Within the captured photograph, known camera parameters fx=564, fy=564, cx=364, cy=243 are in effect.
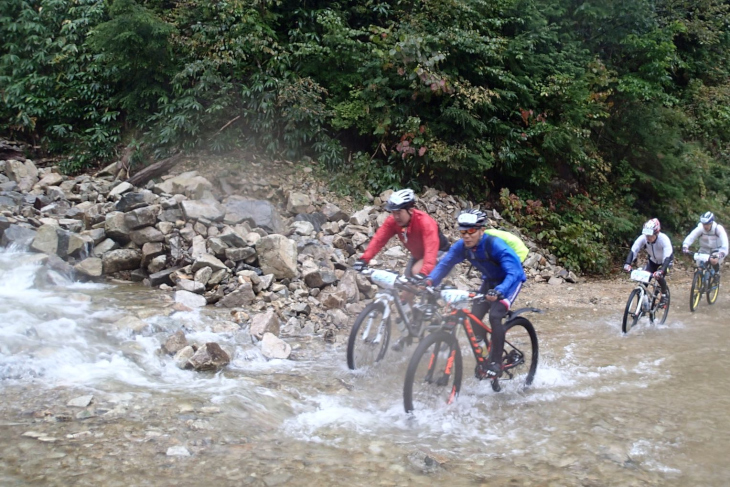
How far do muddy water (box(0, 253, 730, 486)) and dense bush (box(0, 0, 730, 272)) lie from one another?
633cm

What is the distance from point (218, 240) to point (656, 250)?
734 centimetres

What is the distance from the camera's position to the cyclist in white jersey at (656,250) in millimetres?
9219

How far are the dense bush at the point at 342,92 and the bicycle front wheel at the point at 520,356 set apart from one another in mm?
7006

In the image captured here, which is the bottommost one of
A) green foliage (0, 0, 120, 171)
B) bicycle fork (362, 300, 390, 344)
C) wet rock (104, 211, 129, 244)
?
bicycle fork (362, 300, 390, 344)

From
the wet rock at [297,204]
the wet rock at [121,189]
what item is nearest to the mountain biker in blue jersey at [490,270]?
the wet rock at [297,204]

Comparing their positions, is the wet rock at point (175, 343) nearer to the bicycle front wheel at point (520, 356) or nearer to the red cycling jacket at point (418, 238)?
the red cycling jacket at point (418, 238)

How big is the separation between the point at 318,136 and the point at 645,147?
9.81 metres

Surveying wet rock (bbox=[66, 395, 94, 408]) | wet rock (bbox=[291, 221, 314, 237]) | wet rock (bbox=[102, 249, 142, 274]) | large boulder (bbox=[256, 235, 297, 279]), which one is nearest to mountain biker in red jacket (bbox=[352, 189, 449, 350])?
large boulder (bbox=[256, 235, 297, 279])

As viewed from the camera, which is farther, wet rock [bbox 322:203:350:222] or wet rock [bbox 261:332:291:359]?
wet rock [bbox 322:203:350:222]

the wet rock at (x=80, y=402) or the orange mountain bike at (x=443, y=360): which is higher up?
the orange mountain bike at (x=443, y=360)

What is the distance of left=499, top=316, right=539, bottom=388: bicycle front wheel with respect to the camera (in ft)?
20.1

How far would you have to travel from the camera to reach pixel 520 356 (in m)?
6.30

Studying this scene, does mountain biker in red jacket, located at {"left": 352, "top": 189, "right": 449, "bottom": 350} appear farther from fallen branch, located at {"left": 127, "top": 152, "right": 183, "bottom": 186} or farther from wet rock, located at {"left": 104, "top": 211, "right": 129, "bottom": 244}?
fallen branch, located at {"left": 127, "top": 152, "right": 183, "bottom": 186}

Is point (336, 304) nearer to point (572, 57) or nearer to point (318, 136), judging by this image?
point (318, 136)
